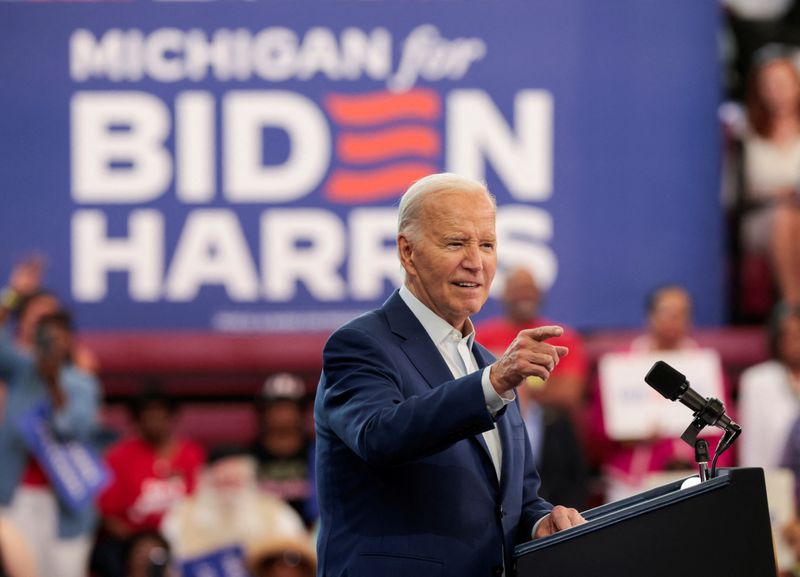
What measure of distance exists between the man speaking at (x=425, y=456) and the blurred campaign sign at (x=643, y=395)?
3336 millimetres

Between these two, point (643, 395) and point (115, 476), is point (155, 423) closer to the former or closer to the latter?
point (115, 476)

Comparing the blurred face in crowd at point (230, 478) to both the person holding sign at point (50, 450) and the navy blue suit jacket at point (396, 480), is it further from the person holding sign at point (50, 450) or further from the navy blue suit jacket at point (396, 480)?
the navy blue suit jacket at point (396, 480)

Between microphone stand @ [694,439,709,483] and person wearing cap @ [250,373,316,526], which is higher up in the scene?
microphone stand @ [694,439,709,483]

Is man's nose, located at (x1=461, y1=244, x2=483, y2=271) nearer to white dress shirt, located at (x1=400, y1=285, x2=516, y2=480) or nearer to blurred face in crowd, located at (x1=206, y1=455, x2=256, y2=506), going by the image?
white dress shirt, located at (x1=400, y1=285, x2=516, y2=480)

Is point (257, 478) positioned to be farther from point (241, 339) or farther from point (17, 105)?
point (17, 105)

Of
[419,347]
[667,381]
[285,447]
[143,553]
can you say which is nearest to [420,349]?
[419,347]

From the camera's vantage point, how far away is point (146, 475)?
596cm

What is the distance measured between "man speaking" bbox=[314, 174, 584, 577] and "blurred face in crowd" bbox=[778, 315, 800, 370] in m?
3.63

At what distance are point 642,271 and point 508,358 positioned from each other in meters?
5.09

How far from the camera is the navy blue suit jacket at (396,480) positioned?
2.23 meters

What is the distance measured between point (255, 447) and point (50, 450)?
0.84 metres

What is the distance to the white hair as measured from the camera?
2.31 meters

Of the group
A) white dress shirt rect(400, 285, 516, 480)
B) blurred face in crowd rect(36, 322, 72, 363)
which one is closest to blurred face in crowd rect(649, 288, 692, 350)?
blurred face in crowd rect(36, 322, 72, 363)

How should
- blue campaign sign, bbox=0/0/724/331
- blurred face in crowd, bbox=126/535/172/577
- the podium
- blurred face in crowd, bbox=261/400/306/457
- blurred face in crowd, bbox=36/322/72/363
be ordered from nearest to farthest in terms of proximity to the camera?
the podium, blurred face in crowd, bbox=126/535/172/577, blurred face in crowd, bbox=261/400/306/457, blurred face in crowd, bbox=36/322/72/363, blue campaign sign, bbox=0/0/724/331
